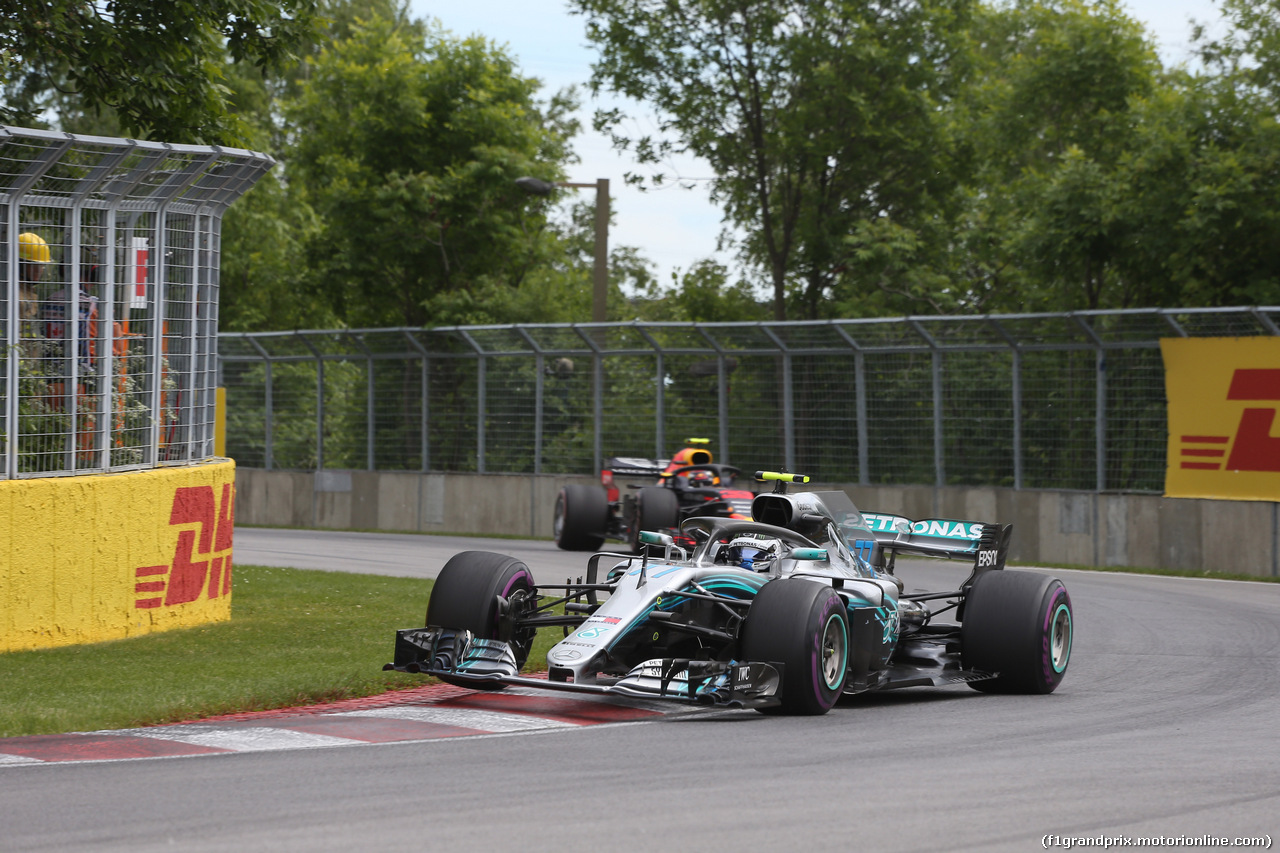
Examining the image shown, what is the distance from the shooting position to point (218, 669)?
30.3 ft

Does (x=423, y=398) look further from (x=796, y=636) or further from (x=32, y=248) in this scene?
(x=796, y=636)

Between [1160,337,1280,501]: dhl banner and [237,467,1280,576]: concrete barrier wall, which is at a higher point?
[1160,337,1280,501]: dhl banner

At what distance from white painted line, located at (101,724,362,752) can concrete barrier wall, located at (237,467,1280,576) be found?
44.7 feet

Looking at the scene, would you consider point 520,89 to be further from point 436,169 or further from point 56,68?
point 56,68

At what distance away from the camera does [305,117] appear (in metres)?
33.5

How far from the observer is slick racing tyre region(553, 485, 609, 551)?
760 inches

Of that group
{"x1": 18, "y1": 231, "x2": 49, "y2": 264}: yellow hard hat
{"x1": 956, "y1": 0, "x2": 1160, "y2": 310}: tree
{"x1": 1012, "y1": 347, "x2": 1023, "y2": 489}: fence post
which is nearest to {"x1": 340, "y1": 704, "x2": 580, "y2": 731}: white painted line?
{"x1": 18, "y1": 231, "x2": 49, "y2": 264}: yellow hard hat

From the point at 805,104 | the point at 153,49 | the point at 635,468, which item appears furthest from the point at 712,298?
the point at 153,49

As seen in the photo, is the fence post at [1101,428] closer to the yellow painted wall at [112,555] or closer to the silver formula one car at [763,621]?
the silver formula one car at [763,621]

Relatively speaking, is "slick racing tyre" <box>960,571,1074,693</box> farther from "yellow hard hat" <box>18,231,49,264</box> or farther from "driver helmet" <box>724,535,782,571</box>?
"yellow hard hat" <box>18,231,49,264</box>

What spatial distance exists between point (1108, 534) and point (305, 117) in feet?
69.6

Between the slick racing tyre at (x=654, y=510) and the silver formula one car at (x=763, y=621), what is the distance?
7.38m

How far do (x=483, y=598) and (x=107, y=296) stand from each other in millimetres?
4132

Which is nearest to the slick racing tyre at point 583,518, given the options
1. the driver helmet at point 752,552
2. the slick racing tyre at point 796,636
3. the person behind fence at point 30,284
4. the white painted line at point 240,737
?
the person behind fence at point 30,284
